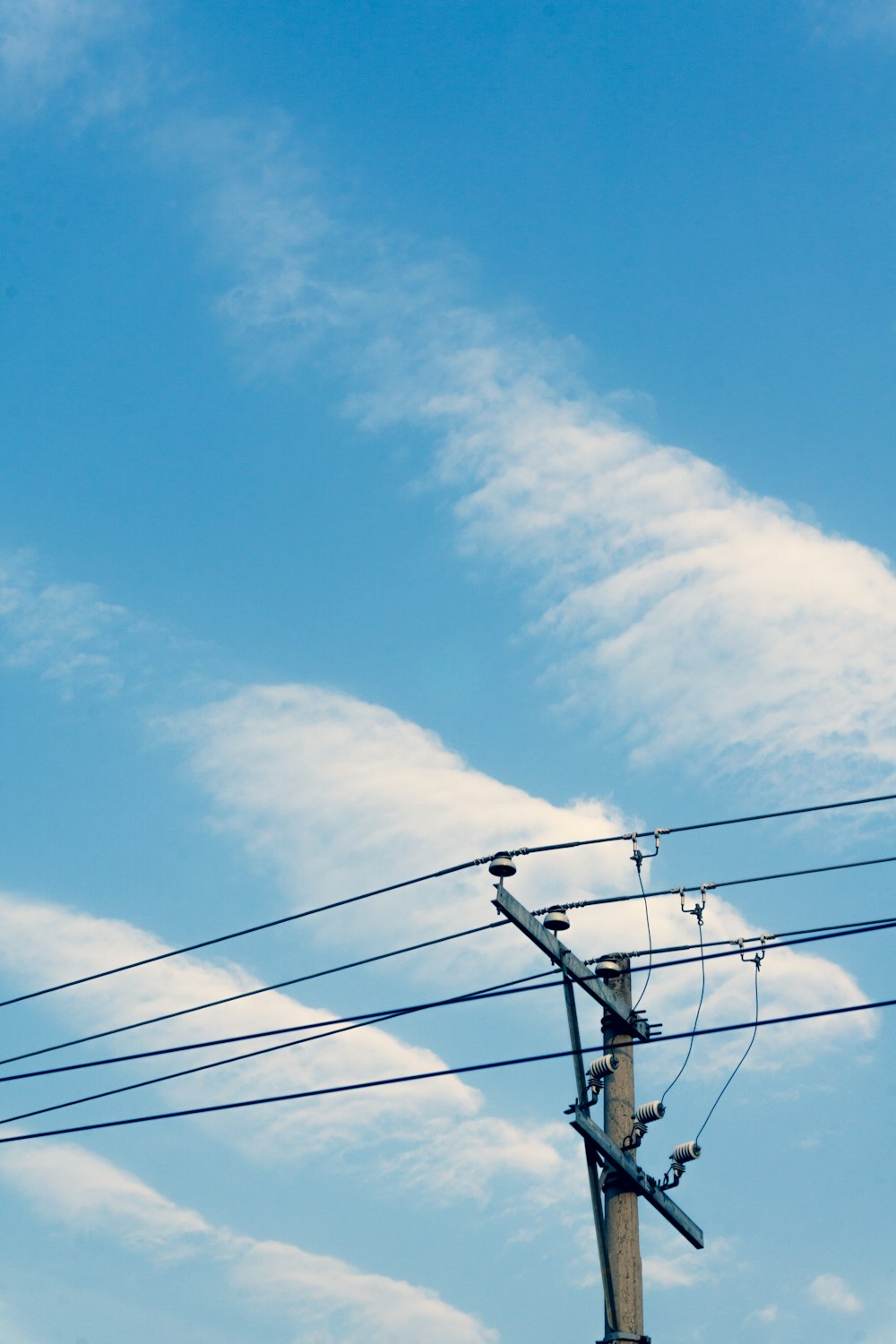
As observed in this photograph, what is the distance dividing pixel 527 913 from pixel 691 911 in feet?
5.17

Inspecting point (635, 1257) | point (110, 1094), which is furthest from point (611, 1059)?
point (110, 1094)

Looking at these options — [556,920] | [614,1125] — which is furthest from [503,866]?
[614,1125]

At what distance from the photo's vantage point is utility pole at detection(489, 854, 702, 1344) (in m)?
13.9

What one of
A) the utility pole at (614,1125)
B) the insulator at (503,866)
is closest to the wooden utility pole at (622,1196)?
the utility pole at (614,1125)

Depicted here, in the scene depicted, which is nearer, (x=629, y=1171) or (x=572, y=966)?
(x=629, y=1171)

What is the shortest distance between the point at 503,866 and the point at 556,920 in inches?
28.0

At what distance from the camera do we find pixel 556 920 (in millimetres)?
15188

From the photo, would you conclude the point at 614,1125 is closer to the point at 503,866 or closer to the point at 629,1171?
the point at 629,1171

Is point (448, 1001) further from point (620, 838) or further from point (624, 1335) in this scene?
point (624, 1335)

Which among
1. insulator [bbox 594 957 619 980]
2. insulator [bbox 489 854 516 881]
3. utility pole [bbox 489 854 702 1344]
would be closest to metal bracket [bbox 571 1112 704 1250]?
utility pole [bbox 489 854 702 1344]

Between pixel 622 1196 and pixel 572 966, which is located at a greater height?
pixel 572 966

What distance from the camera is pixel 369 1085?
1506 centimetres

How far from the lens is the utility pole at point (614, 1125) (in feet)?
45.7

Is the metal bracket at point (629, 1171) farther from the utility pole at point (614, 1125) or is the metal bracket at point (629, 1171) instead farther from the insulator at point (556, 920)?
the insulator at point (556, 920)
